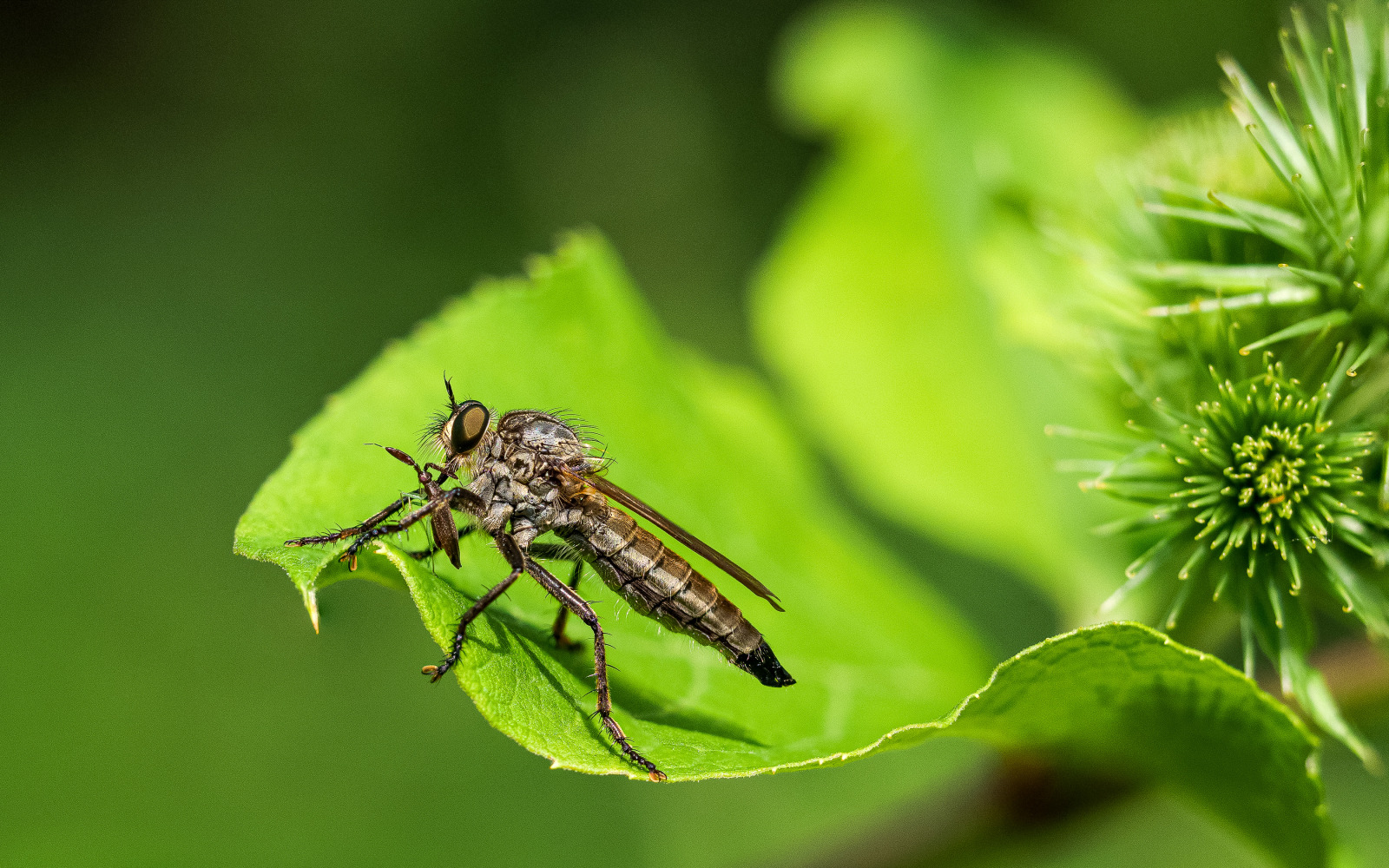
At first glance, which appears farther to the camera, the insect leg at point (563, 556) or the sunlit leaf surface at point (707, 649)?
the insect leg at point (563, 556)

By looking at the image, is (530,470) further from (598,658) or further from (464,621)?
(464,621)

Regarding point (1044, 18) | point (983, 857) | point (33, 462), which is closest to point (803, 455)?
point (983, 857)

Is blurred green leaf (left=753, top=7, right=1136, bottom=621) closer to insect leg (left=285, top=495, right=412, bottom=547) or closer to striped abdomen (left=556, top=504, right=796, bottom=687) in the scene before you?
striped abdomen (left=556, top=504, right=796, bottom=687)

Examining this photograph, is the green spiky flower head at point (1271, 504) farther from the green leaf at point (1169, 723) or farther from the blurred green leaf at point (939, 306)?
the blurred green leaf at point (939, 306)

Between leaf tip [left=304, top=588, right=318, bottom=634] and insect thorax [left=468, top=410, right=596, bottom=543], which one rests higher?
insect thorax [left=468, top=410, right=596, bottom=543]

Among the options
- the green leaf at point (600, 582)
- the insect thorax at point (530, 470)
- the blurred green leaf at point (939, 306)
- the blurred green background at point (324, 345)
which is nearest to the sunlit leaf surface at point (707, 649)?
the green leaf at point (600, 582)

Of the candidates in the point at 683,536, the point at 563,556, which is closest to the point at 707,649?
the point at 683,536

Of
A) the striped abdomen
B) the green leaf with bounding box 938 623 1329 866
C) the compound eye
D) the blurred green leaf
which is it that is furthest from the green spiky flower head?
the compound eye

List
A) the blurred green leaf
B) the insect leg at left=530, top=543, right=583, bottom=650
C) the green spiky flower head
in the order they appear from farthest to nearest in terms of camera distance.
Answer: the blurred green leaf → the insect leg at left=530, top=543, right=583, bottom=650 → the green spiky flower head
